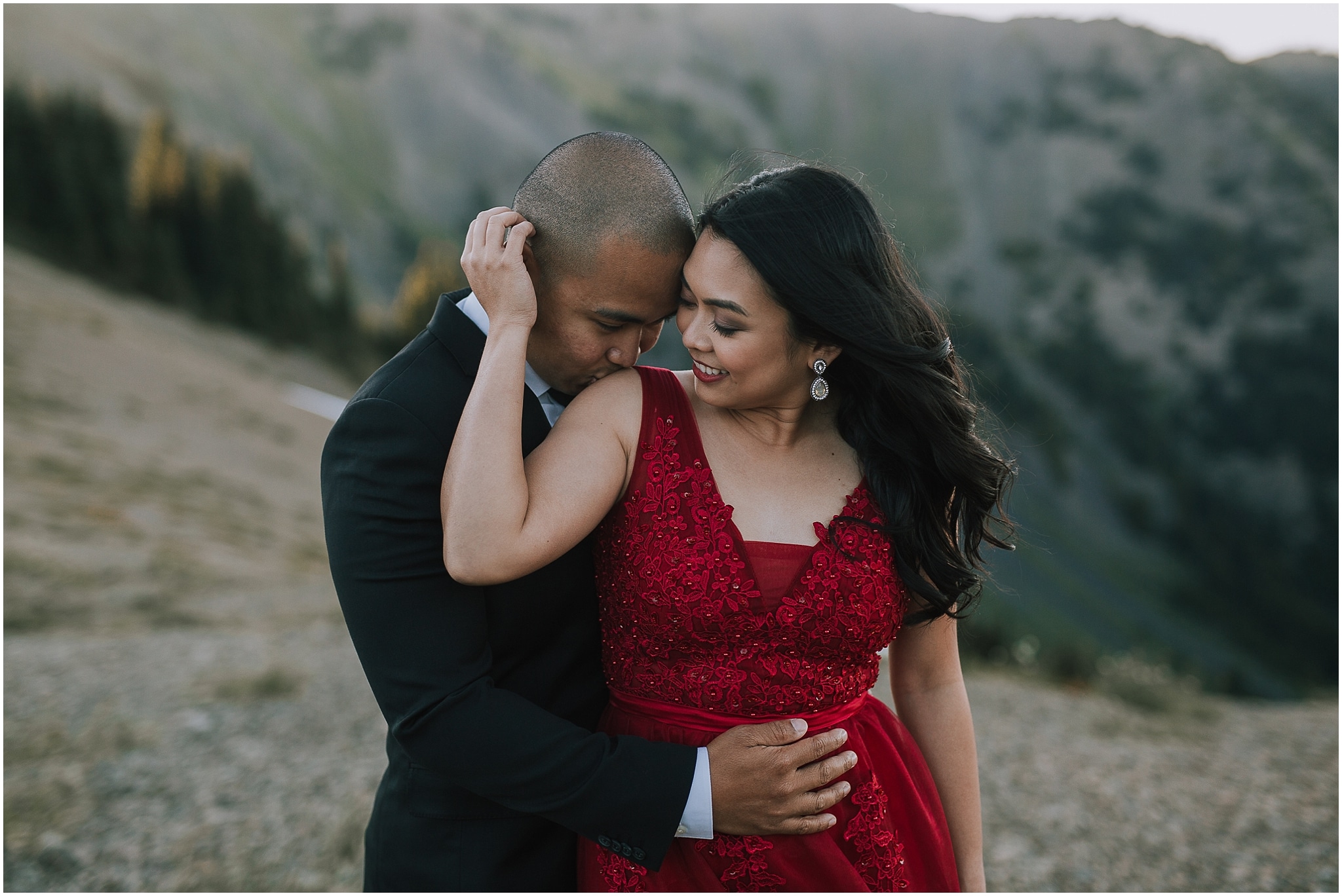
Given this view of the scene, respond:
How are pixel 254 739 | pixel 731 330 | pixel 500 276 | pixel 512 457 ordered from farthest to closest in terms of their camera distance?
1. pixel 254 739
2. pixel 731 330
3. pixel 500 276
4. pixel 512 457

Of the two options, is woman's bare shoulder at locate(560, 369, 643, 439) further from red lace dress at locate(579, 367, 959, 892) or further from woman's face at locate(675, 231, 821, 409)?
woman's face at locate(675, 231, 821, 409)

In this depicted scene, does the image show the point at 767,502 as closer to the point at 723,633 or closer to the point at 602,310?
the point at 723,633

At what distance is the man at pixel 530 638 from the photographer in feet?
5.79

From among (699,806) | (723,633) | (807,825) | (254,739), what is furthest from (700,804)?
(254,739)

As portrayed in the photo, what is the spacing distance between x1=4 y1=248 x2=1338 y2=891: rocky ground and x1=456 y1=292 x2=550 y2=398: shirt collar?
365cm

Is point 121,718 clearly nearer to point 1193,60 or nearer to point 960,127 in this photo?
point 960,127

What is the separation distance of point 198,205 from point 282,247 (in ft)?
6.64

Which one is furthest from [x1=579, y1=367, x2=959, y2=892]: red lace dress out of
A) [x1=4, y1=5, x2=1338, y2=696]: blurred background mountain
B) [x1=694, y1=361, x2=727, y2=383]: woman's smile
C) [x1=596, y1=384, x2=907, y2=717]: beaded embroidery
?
[x1=4, y1=5, x2=1338, y2=696]: blurred background mountain

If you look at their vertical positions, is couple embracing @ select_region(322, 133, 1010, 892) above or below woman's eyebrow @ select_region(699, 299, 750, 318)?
below

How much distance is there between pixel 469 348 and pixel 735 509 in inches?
26.5

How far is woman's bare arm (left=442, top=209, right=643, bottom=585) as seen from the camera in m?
1.71

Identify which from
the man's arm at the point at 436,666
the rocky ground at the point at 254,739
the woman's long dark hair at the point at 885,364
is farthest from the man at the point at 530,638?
the rocky ground at the point at 254,739

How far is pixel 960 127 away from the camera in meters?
43.5

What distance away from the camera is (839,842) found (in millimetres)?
2076
